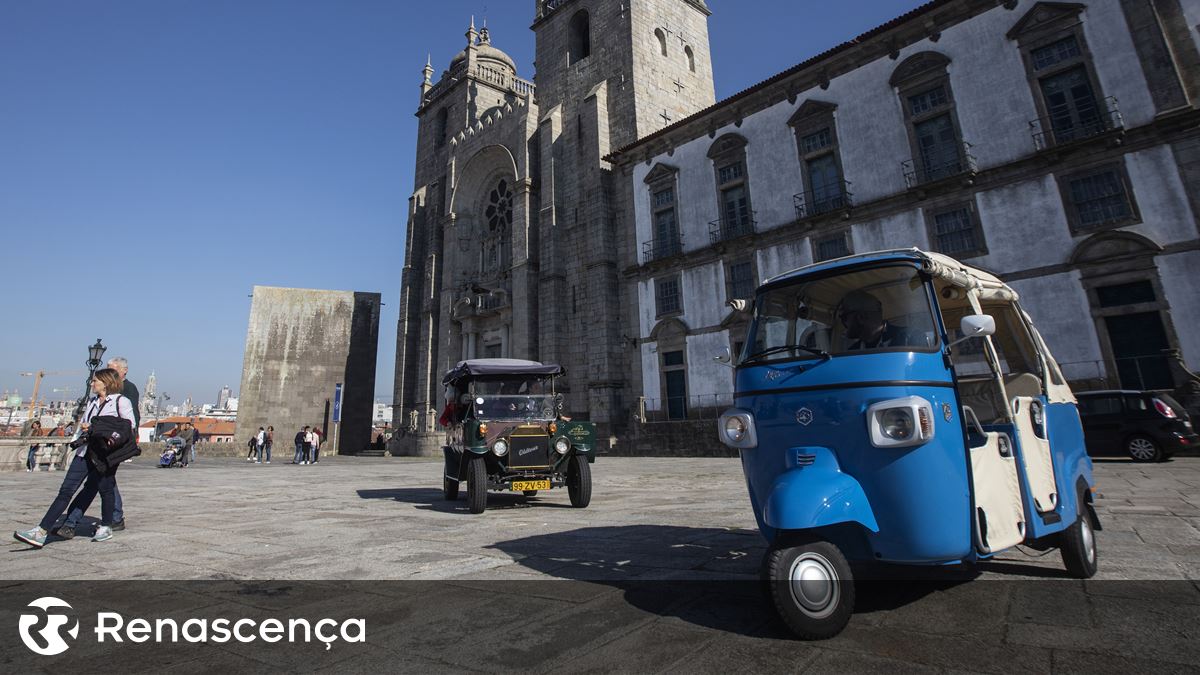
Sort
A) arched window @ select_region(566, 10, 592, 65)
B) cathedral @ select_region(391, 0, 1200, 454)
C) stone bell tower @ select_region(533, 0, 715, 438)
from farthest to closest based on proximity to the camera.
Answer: arched window @ select_region(566, 10, 592, 65), stone bell tower @ select_region(533, 0, 715, 438), cathedral @ select_region(391, 0, 1200, 454)

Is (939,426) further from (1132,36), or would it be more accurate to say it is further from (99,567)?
(1132,36)

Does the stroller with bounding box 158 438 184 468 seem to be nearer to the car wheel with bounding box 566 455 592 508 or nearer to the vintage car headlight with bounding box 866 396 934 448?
the car wheel with bounding box 566 455 592 508

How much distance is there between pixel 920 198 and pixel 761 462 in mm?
17166

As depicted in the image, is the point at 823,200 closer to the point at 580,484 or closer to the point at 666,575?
the point at 580,484

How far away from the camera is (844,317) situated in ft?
11.1

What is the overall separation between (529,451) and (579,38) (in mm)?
29272

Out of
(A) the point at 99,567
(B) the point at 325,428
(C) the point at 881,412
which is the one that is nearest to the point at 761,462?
(C) the point at 881,412

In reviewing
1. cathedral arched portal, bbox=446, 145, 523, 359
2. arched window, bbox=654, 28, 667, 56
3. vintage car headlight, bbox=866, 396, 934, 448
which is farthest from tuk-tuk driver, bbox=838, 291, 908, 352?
arched window, bbox=654, 28, 667, 56

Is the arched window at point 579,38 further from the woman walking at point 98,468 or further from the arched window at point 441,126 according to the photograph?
the woman walking at point 98,468

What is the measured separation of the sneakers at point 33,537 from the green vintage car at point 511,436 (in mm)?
4087

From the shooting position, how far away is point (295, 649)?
2.53m

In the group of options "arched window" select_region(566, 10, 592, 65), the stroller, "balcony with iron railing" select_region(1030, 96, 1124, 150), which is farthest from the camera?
"arched window" select_region(566, 10, 592, 65)

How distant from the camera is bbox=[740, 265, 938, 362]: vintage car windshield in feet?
9.75

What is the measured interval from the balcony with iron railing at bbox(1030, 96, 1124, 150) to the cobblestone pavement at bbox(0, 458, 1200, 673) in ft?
34.5
